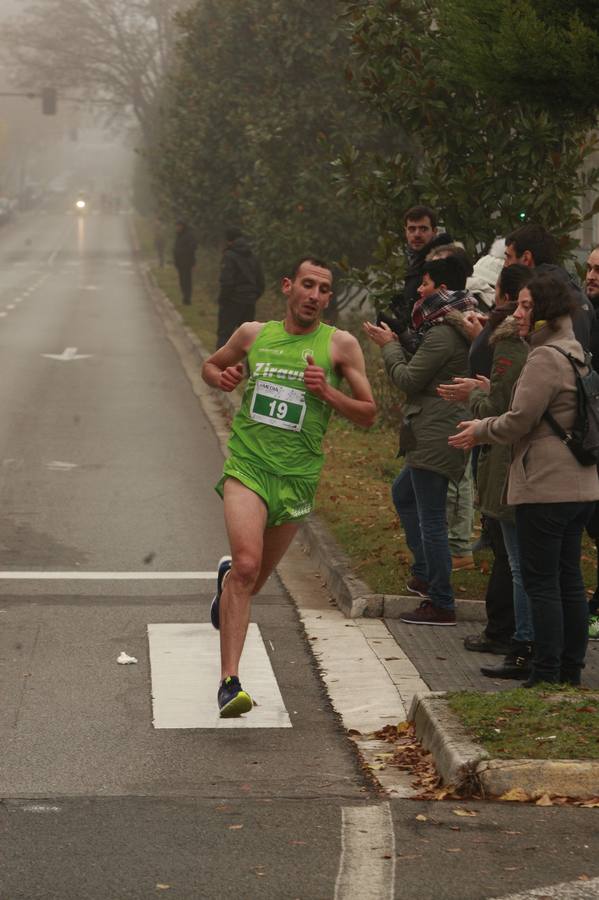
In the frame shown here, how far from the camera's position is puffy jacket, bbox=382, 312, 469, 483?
893cm

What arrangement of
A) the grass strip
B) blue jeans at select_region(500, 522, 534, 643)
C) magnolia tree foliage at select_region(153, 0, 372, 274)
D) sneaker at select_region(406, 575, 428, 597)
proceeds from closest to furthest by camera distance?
1. the grass strip
2. blue jeans at select_region(500, 522, 534, 643)
3. sneaker at select_region(406, 575, 428, 597)
4. magnolia tree foliage at select_region(153, 0, 372, 274)

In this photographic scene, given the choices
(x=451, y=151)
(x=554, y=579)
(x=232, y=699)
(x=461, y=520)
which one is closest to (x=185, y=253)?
(x=451, y=151)

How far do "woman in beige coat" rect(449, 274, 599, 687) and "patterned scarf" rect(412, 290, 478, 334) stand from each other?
143 centimetres

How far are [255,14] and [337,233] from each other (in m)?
5.42

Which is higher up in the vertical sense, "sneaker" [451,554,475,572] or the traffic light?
"sneaker" [451,554,475,572]

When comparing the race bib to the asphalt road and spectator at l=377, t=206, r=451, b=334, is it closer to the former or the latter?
the asphalt road

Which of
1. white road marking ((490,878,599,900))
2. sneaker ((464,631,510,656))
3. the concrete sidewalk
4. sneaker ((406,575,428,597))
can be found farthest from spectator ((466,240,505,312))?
white road marking ((490,878,599,900))

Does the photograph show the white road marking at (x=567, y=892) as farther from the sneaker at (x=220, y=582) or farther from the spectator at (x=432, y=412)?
the spectator at (x=432, y=412)

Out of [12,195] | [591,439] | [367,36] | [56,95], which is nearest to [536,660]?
[591,439]

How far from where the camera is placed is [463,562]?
427 inches

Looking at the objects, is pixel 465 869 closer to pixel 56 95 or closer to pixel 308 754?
pixel 308 754

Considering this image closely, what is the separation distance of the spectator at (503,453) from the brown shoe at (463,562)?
6.77ft

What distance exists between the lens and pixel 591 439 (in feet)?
24.1

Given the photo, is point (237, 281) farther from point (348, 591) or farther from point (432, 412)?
point (432, 412)
